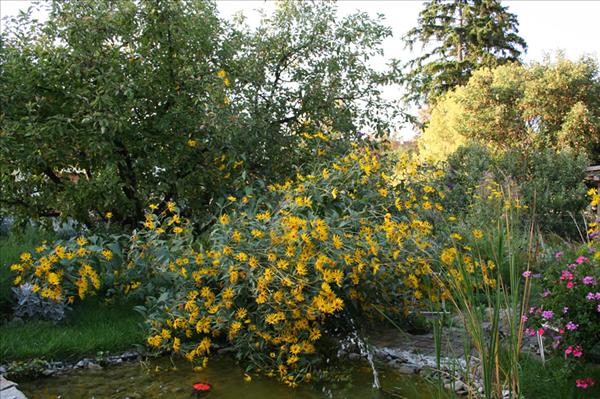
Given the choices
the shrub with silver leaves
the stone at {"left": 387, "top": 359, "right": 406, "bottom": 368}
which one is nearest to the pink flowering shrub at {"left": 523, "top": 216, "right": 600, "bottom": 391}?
the stone at {"left": 387, "top": 359, "right": 406, "bottom": 368}

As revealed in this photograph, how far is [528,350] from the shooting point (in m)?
3.37

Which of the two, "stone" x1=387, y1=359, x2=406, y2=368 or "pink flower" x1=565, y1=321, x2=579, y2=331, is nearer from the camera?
"pink flower" x1=565, y1=321, x2=579, y2=331

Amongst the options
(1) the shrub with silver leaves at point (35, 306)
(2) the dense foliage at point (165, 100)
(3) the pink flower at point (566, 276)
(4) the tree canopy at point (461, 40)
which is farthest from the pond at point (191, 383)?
(4) the tree canopy at point (461, 40)

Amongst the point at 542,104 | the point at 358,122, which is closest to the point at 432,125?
the point at 542,104

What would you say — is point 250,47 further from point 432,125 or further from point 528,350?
point 432,125

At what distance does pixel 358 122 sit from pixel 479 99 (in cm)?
1095

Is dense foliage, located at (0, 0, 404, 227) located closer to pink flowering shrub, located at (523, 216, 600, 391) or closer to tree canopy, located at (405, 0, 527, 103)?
Answer: pink flowering shrub, located at (523, 216, 600, 391)

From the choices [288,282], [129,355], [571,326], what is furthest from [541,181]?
[129,355]

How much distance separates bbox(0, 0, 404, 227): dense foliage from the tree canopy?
1445cm

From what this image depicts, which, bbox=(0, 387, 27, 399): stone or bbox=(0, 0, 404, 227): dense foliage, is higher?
bbox=(0, 0, 404, 227): dense foliage

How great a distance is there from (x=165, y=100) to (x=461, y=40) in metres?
17.6

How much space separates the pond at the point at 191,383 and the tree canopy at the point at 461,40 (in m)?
16.9

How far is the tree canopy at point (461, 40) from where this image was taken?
773 inches

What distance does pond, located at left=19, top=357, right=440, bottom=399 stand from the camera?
299 centimetres
